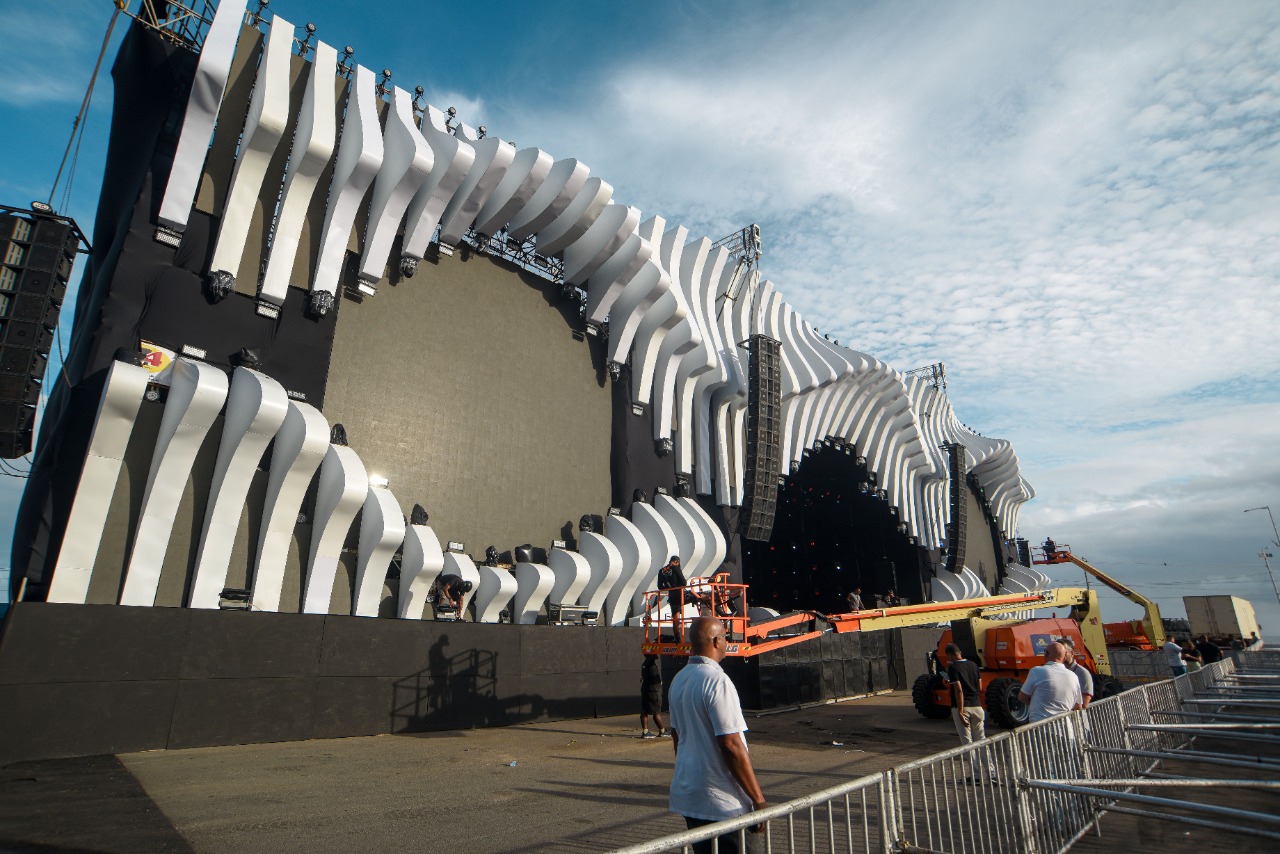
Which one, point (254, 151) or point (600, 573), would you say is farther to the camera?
point (600, 573)

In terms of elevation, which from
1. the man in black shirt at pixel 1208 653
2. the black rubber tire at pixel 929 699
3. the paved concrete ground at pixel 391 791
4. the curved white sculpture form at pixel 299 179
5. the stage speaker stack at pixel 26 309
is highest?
the curved white sculpture form at pixel 299 179

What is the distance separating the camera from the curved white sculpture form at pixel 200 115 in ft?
44.8

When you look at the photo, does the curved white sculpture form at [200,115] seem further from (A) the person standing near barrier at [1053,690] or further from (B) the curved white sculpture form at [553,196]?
(A) the person standing near barrier at [1053,690]

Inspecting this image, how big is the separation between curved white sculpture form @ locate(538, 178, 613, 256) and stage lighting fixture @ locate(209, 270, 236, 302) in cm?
877

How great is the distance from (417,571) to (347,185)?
8.81 metres

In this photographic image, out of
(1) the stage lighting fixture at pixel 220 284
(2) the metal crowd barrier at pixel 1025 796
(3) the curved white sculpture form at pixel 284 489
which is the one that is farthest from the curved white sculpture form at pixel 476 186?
(2) the metal crowd barrier at pixel 1025 796

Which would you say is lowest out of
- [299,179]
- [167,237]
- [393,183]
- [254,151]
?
[167,237]

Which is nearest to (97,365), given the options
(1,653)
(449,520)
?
(1,653)

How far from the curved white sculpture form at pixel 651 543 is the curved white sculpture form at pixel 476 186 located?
9372 millimetres

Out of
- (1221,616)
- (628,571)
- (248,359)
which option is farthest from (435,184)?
(1221,616)

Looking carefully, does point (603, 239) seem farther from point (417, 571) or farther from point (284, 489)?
point (284, 489)

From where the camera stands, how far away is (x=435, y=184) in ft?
57.2

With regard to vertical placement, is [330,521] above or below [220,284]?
below

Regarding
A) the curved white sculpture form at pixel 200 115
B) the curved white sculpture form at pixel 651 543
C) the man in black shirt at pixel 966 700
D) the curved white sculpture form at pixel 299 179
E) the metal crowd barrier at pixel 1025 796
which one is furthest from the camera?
the curved white sculpture form at pixel 651 543
